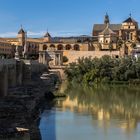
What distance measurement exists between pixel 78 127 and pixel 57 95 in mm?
13681

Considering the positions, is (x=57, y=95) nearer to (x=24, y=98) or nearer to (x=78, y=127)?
(x=24, y=98)

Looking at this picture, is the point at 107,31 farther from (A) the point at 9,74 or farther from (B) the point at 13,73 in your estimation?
(A) the point at 9,74

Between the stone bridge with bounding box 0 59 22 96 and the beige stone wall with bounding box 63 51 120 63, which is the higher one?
the beige stone wall with bounding box 63 51 120 63

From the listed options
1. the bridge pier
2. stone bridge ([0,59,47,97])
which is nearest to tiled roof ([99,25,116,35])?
stone bridge ([0,59,47,97])

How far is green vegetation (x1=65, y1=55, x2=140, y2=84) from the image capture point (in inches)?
2146

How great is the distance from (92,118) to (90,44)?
172 ft

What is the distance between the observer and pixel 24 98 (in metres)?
25.1

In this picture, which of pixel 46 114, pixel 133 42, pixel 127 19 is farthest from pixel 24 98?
pixel 127 19

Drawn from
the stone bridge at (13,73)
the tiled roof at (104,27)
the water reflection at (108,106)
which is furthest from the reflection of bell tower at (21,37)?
the water reflection at (108,106)

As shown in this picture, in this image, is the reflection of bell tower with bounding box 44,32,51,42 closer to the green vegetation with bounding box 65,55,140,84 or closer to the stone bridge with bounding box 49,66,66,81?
the stone bridge with bounding box 49,66,66,81

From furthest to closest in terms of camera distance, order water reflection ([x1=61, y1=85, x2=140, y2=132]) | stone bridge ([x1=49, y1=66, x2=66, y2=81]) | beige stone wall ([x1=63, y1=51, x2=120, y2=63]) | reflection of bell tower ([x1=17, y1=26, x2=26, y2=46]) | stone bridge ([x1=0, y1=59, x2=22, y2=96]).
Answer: reflection of bell tower ([x1=17, y1=26, x2=26, y2=46]) < beige stone wall ([x1=63, y1=51, x2=120, y2=63]) < stone bridge ([x1=49, y1=66, x2=66, y2=81]) < stone bridge ([x1=0, y1=59, x2=22, y2=96]) < water reflection ([x1=61, y1=85, x2=140, y2=132])

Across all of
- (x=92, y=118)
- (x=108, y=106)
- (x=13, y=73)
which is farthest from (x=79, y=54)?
(x=92, y=118)

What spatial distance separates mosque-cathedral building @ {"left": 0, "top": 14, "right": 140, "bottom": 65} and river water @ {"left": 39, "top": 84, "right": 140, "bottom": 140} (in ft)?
103

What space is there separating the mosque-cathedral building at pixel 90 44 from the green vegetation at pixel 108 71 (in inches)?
381
